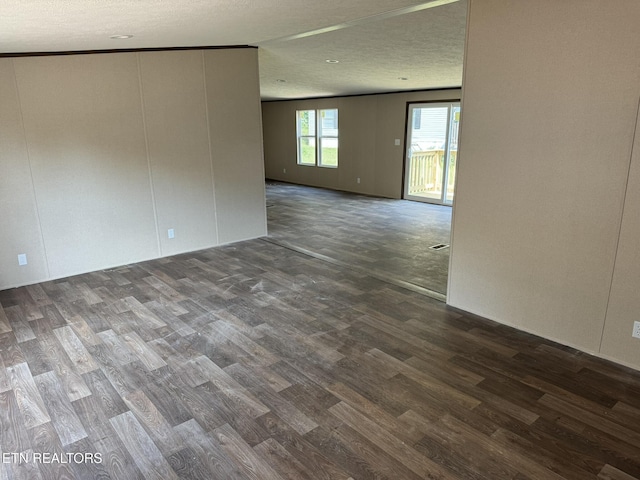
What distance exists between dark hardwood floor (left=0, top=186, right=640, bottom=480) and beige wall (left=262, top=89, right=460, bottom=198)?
548 cm

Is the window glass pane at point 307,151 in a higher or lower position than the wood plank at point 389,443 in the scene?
higher

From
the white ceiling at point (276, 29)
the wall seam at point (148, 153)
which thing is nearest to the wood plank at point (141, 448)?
the white ceiling at point (276, 29)

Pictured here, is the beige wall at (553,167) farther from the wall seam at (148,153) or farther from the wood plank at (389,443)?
the wall seam at (148,153)

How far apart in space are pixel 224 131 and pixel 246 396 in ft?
11.9

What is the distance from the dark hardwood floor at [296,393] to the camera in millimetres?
1918

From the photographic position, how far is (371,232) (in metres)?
6.07

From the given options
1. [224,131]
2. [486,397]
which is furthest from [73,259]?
[486,397]

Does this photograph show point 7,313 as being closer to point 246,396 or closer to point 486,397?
point 246,396

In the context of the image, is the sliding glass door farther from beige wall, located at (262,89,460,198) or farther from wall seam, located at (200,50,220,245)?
wall seam, located at (200,50,220,245)

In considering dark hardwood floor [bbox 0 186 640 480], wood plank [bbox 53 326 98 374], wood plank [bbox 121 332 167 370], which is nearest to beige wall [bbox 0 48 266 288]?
dark hardwood floor [bbox 0 186 640 480]

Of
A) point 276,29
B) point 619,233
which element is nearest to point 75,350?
point 276,29

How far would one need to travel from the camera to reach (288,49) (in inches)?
Result: 195

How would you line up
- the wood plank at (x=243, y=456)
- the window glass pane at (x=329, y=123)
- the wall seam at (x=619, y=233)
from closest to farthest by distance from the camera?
1. the wood plank at (x=243, y=456)
2. the wall seam at (x=619, y=233)
3. the window glass pane at (x=329, y=123)

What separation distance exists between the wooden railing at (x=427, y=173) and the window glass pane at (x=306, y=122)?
3155 millimetres
